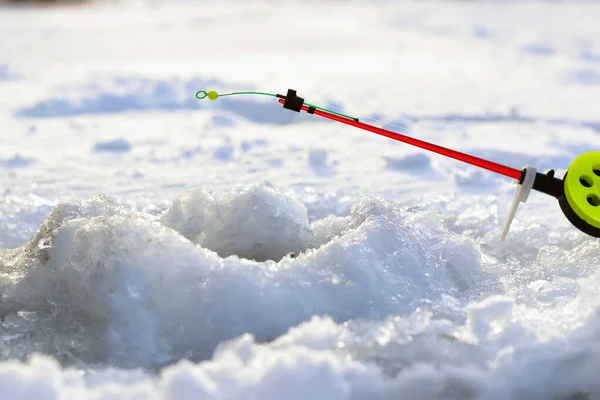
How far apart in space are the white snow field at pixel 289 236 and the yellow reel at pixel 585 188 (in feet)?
0.70

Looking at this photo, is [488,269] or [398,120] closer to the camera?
[488,269]

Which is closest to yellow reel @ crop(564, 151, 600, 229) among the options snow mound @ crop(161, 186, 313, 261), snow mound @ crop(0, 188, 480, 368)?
snow mound @ crop(0, 188, 480, 368)

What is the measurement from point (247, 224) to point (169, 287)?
1.97 feet

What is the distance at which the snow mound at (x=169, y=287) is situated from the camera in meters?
2.33

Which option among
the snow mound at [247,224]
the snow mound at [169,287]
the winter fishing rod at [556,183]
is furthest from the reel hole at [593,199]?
the snow mound at [247,224]

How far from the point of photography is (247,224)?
9.66 ft

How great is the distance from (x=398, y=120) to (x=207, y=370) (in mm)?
4008

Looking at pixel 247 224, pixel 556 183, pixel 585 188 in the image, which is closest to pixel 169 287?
pixel 247 224

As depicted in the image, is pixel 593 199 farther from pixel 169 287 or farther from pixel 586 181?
pixel 169 287

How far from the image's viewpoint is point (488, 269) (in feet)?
9.41

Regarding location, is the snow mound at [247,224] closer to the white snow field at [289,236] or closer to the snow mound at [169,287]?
the white snow field at [289,236]

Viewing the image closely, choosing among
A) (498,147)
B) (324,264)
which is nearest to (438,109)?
(498,147)

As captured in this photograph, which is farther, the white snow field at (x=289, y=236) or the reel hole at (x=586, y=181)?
the reel hole at (x=586, y=181)

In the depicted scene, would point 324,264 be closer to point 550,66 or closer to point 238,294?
point 238,294
